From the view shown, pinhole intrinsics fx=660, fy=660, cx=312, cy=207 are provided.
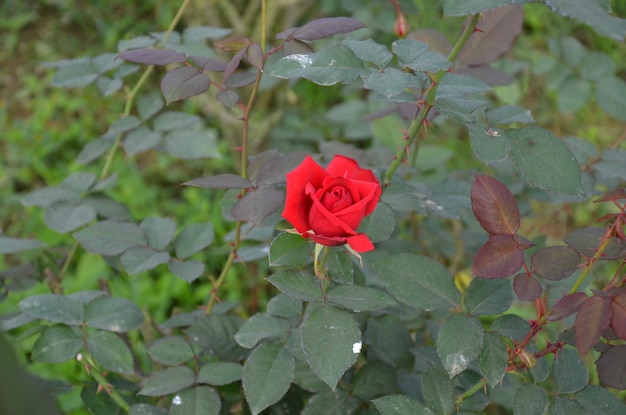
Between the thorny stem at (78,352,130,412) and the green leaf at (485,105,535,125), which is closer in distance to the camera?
the green leaf at (485,105,535,125)

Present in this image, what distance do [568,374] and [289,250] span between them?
40 centimetres

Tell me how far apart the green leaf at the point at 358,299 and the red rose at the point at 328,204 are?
4.4 inches

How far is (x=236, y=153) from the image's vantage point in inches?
109

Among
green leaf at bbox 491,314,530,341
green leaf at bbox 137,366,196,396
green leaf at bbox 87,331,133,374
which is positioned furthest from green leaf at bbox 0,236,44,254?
green leaf at bbox 491,314,530,341

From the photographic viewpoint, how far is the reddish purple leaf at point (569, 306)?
0.78 m

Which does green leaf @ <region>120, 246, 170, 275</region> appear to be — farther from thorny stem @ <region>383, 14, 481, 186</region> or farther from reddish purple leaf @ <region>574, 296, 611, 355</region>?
reddish purple leaf @ <region>574, 296, 611, 355</region>

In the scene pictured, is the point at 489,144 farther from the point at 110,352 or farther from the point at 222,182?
the point at 110,352

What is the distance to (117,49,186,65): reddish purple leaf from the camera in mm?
958

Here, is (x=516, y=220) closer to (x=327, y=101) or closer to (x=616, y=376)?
(x=616, y=376)

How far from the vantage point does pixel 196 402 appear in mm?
973

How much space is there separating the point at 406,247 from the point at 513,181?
0.29 m

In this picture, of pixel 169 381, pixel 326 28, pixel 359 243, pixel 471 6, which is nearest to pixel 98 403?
pixel 169 381

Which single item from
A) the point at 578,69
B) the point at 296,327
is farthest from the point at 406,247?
the point at 578,69

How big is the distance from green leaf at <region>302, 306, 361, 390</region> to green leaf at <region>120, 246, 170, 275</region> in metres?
0.34
